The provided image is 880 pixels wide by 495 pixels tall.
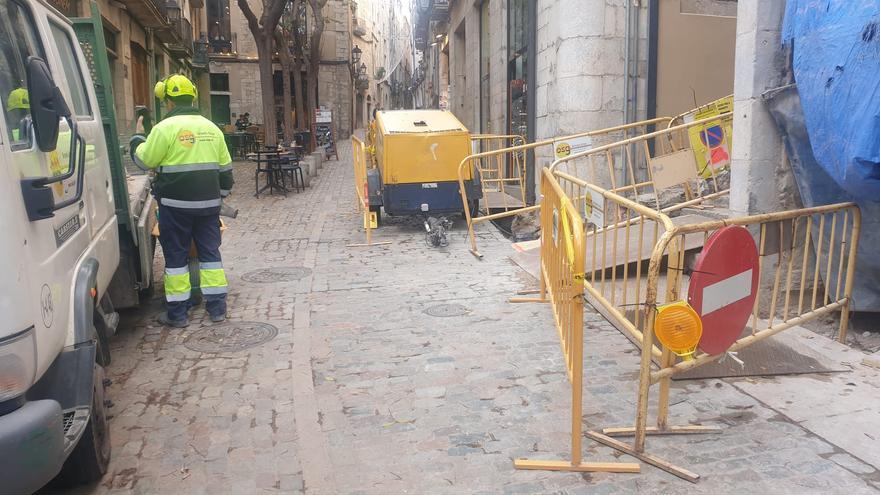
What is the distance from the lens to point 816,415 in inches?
146

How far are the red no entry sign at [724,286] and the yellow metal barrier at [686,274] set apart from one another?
91mm

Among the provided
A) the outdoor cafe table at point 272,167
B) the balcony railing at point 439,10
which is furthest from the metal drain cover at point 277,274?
the balcony railing at point 439,10

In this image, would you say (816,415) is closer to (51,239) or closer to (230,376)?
(230,376)

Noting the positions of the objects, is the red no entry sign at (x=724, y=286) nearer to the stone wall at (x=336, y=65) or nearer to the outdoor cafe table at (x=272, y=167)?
the outdoor cafe table at (x=272, y=167)

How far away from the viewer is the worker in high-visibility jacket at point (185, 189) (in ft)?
17.6

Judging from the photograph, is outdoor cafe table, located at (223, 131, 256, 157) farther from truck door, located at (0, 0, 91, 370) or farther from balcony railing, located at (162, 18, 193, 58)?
truck door, located at (0, 0, 91, 370)

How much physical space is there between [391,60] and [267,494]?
256 ft

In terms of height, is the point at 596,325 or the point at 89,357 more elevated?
the point at 89,357

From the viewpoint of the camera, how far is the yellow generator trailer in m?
9.83

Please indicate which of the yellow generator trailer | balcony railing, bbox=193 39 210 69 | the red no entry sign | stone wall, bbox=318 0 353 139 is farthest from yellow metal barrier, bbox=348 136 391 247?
stone wall, bbox=318 0 353 139

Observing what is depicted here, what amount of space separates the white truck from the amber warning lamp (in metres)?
2.44

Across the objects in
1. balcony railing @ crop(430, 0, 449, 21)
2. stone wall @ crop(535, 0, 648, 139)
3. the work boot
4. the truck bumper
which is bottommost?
the work boot

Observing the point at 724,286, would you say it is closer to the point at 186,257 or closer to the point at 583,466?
the point at 583,466

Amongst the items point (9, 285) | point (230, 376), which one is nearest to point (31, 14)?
point (9, 285)
